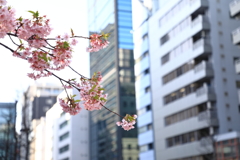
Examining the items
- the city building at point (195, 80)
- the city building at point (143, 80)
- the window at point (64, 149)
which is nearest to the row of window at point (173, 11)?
the city building at point (195, 80)

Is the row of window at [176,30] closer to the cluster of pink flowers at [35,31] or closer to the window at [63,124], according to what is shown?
the cluster of pink flowers at [35,31]

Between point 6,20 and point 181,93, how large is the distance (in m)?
41.5

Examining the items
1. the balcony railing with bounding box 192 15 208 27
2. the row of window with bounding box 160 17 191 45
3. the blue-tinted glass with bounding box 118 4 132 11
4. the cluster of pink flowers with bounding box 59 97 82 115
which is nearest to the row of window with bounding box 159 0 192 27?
the row of window with bounding box 160 17 191 45

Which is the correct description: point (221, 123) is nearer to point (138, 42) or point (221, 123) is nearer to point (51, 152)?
point (138, 42)

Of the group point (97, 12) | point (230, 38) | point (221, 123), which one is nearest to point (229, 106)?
point (221, 123)

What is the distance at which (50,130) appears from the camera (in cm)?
10519

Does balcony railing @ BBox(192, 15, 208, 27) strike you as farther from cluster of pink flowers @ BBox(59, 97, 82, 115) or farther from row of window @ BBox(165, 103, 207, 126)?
cluster of pink flowers @ BBox(59, 97, 82, 115)

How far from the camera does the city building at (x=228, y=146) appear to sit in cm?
3541

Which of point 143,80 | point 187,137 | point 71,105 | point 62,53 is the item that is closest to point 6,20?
point 62,53

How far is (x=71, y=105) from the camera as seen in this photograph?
645 cm

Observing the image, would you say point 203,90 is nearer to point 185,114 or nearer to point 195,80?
point 195,80

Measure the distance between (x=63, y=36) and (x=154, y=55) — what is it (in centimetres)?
4780

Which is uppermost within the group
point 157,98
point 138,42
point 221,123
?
point 138,42

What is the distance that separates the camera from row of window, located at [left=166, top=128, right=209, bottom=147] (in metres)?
41.0
